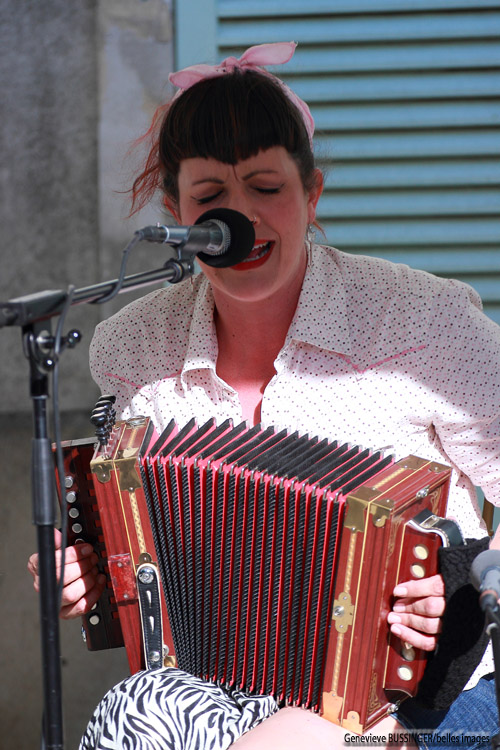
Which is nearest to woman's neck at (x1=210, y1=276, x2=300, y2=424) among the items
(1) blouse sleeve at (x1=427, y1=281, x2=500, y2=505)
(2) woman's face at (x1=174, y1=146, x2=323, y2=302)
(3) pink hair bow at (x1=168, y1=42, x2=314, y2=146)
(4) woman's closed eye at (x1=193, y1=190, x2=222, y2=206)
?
(2) woman's face at (x1=174, y1=146, x2=323, y2=302)

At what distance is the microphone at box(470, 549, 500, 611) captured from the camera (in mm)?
1058

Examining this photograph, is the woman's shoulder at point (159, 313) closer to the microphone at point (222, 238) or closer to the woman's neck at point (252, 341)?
the woman's neck at point (252, 341)

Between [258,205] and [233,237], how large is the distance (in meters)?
0.47

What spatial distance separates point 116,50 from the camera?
254 centimetres

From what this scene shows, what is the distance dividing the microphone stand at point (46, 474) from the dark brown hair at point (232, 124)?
71 cm

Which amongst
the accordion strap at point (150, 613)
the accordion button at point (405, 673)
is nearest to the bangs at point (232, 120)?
the accordion strap at point (150, 613)

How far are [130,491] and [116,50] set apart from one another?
5.36 feet

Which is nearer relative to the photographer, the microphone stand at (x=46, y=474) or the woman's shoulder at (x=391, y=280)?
the microphone stand at (x=46, y=474)

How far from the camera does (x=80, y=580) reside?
1.55m

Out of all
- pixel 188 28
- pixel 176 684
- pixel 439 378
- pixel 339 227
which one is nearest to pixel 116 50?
pixel 188 28

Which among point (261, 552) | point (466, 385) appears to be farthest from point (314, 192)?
point (261, 552)

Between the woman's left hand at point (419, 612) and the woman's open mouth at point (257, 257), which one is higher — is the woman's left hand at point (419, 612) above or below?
below

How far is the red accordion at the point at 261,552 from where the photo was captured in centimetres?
131

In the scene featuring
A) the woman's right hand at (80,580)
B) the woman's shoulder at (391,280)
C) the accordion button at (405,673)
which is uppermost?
the woman's shoulder at (391,280)
